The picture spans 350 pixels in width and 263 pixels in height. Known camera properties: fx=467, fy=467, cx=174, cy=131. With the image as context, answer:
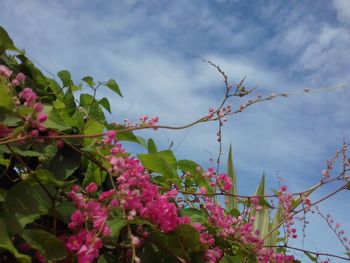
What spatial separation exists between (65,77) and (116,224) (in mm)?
768

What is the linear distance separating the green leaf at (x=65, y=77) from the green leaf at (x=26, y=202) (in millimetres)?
710

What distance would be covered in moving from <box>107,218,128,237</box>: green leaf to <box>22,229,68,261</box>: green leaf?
4.8 inches

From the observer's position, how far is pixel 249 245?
4.57 ft

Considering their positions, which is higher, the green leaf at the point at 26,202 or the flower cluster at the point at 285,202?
the flower cluster at the point at 285,202

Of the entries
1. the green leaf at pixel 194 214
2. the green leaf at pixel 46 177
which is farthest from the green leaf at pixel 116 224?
the green leaf at pixel 194 214

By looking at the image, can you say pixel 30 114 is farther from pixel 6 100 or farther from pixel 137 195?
pixel 137 195

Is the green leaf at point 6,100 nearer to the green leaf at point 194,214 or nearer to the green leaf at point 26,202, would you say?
the green leaf at point 26,202

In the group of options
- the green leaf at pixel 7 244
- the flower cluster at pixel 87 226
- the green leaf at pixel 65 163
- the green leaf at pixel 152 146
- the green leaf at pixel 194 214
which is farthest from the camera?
the green leaf at pixel 152 146

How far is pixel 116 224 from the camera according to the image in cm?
96

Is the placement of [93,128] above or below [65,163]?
above

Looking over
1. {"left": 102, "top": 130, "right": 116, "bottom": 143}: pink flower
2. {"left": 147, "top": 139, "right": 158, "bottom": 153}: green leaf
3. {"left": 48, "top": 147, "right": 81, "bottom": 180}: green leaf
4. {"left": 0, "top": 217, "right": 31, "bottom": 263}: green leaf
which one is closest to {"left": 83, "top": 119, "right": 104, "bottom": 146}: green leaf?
{"left": 48, "top": 147, "right": 81, "bottom": 180}: green leaf

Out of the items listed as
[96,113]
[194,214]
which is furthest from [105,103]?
[194,214]

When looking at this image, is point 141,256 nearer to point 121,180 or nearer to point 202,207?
point 121,180

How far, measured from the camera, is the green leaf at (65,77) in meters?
1.58
